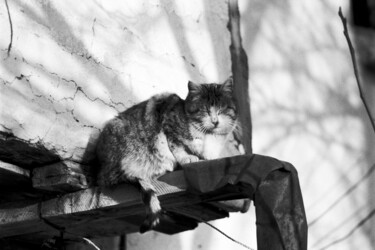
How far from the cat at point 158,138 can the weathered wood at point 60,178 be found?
0.09 metres

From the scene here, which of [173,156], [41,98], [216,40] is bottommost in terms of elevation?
[173,156]

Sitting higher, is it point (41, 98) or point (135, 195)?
point (41, 98)

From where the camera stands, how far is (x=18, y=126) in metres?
2.61

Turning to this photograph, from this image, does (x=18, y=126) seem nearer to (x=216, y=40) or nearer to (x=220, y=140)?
(x=220, y=140)

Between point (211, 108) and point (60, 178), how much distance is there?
0.81 m

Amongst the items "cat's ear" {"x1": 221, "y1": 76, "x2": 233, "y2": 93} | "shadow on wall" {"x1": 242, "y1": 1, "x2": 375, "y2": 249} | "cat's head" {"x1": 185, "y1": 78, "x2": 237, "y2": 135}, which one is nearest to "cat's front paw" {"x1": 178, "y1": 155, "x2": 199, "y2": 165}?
"cat's head" {"x1": 185, "y1": 78, "x2": 237, "y2": 135}

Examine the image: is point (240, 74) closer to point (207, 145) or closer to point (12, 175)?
point (207, 145)

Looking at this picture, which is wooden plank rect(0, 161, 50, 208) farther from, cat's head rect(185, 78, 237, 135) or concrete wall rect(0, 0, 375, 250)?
cat's head rect(185, 78, 237, 135)

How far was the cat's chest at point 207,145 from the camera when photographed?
289 cm

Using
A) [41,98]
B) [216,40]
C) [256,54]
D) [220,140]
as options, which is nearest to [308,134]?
[256,54]

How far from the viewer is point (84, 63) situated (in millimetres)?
3008

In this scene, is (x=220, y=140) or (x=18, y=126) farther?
(x=220, y=140)

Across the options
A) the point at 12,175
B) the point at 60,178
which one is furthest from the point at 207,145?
the point at 12,175

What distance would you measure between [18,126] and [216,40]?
1.78m
